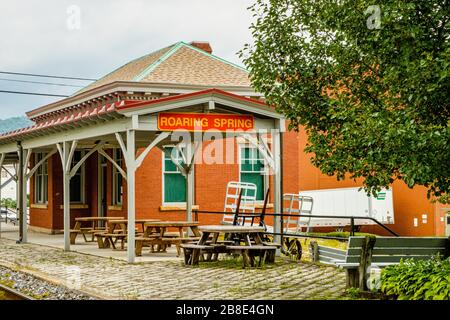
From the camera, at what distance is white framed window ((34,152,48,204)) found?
28138 millimetres

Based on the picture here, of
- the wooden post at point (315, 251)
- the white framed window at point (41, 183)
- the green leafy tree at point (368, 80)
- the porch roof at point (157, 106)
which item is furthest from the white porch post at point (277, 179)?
the white framed window at point (41, 183)

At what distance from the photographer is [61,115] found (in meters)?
29.0

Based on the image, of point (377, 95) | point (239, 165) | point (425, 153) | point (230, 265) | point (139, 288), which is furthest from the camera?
point (239, 165)

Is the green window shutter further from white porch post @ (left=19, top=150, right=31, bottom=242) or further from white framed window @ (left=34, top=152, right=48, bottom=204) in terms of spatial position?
white framed window @ (left=34, top=152, right=48, bottom=204)

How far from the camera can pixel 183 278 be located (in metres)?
12.9

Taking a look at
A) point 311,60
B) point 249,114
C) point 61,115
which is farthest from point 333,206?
point 311,60

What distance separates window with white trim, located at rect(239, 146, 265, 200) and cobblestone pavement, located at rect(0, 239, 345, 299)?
28.0 ft

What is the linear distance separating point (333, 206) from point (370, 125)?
867 inches

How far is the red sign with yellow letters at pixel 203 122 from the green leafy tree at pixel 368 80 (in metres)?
3.98

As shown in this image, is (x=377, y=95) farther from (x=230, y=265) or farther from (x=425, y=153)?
(x=230, y=265)

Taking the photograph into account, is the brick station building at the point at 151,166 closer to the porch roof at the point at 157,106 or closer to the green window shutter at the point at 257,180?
the green window shutter at the point at 257,180

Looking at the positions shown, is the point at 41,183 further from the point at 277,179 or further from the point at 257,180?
the point at 277,179

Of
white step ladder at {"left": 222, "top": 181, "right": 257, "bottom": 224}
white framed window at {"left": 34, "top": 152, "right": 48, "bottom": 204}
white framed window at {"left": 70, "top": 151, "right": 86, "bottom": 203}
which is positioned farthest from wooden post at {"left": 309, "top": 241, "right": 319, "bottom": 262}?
white framed window at {"left": 34, "top": 152, "right": 48, "bottom": 204}
